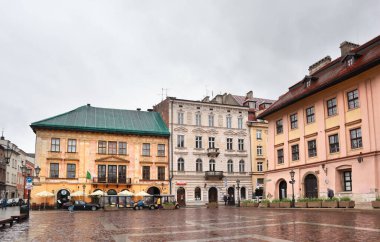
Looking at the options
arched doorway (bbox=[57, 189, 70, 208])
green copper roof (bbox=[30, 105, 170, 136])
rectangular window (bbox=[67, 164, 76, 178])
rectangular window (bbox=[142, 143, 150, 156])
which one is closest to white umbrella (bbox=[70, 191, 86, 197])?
arched doorway (bbox=[57, 189, 70, 208])

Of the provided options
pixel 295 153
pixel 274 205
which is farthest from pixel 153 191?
pixel 295 153

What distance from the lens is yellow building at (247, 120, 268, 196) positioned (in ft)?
199

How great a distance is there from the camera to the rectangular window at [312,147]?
35.0 meters

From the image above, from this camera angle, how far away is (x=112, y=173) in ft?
174

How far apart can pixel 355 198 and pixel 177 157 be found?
30832 mm

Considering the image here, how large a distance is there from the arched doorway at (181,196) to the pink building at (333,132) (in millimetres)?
17105

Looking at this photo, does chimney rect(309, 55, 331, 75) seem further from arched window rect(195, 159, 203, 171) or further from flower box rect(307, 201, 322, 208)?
arched window rect(195, 159, 203, 171)

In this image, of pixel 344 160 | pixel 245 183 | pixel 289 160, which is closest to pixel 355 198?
pixel 344 160

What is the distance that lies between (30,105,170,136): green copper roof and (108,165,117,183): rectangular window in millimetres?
4972

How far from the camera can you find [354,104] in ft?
102

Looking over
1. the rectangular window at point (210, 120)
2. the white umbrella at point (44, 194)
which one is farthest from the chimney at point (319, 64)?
the white umbrella at point (44, 194)

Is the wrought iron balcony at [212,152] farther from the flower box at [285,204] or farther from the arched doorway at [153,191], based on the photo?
the flower box at [285,204]

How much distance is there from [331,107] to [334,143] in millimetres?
3154

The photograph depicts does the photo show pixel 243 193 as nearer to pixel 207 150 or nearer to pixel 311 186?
pixel 207 150
